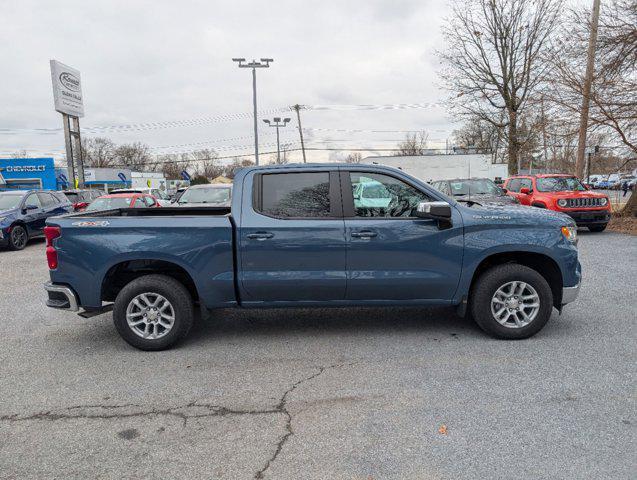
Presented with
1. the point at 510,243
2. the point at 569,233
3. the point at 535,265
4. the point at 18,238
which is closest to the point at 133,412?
the point at 510,243

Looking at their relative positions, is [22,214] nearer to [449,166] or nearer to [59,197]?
[59,197]

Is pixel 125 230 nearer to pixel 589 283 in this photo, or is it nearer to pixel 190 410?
pixel 190 410

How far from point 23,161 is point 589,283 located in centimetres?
4502

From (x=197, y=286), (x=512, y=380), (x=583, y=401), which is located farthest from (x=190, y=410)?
(x=583, y=401)

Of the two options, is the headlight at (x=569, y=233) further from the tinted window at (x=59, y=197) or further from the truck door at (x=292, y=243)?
the tinted window at (x=59, y=197)

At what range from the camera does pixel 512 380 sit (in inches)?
147

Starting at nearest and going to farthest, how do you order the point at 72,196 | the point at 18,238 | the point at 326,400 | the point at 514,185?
the point at 326,400
the point at 18,238
the point at 514,185
the point at 72,196

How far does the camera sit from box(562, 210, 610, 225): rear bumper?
41.4ft

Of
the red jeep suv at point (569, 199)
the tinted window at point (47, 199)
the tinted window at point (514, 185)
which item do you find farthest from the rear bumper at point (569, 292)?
the tinted window at point (47, 199)

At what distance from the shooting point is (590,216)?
12703mm

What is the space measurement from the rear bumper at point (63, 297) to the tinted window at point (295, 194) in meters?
2.06

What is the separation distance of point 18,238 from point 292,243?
36.4 ft

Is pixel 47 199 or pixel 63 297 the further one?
pixel 47 199

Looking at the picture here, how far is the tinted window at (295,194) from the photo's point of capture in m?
4.55
